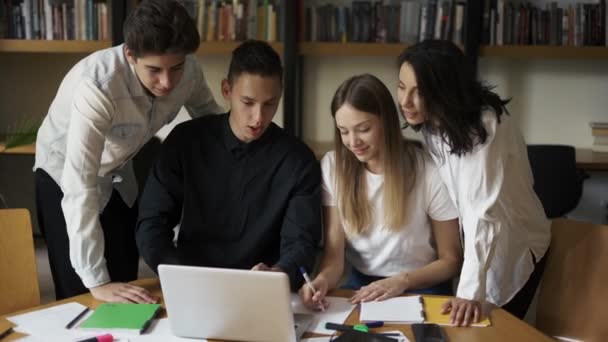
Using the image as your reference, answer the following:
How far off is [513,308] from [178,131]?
3.71ft

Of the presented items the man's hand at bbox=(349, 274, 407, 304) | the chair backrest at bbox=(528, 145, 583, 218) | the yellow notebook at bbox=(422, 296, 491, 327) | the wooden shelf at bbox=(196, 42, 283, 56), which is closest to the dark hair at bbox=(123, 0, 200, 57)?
the man's hand at bbox=(349, 274, 407, 304)

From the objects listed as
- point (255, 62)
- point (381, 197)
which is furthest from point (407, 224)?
point (255, 62)

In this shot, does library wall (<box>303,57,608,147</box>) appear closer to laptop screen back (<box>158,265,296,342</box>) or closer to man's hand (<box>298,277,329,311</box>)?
man's hand (<box>298,277,329,311</box>)

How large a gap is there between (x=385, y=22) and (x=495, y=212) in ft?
8.26

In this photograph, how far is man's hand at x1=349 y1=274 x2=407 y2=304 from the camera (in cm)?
184

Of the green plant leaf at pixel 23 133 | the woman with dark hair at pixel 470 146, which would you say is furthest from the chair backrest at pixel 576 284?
the green plant leaf at pixel 23 133

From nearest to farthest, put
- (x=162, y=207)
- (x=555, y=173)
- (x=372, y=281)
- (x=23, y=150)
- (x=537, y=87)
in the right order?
(x=162, y=207), (x=372, y=281), (x=555, y=173), (x=23, y=150), (x=537, y=87)

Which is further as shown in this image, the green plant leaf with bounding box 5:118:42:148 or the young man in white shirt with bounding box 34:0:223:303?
the green plant leaf with bounding box 5:118:42:148

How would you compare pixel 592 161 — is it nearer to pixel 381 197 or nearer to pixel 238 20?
pixel 238 20

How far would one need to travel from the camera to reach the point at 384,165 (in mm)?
2113

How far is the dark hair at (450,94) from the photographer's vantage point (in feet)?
6.05

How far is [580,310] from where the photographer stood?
2.05 meters

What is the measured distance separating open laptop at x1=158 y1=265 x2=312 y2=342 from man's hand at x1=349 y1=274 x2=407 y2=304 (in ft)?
0.93

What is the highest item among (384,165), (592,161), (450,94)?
(450,94)
